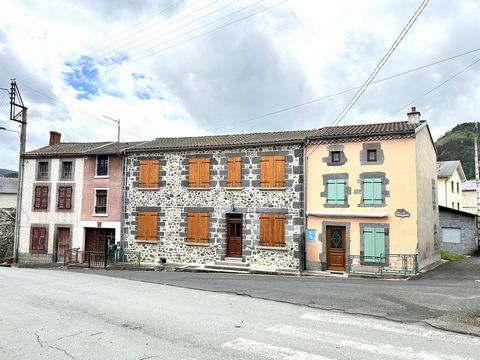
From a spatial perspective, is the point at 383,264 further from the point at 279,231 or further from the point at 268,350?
the point at 268,350

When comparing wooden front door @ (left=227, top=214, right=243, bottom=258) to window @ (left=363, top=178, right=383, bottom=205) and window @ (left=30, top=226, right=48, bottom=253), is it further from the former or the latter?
window @ (left=30, top=226, right=48, bottom=253)

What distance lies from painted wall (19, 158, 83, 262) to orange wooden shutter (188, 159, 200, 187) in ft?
23.6

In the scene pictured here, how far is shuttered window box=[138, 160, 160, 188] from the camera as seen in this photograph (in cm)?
1986

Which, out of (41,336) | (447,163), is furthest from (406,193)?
(447,163)

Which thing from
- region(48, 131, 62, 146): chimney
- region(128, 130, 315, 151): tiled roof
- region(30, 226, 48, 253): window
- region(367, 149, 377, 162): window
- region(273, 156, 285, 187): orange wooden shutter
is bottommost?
region(30, 226, 48, 253): window

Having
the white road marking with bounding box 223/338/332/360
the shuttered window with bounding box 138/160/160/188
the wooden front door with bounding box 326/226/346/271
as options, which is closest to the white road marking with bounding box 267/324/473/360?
the white road marking with bounding box 223/338/332/360

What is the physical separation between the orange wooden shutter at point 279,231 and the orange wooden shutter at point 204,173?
3993 mm

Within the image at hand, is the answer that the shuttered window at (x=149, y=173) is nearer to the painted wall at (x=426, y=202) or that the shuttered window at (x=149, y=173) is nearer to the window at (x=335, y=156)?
the window at (x=335, y=156)

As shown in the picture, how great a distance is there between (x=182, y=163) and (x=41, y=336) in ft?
44.6

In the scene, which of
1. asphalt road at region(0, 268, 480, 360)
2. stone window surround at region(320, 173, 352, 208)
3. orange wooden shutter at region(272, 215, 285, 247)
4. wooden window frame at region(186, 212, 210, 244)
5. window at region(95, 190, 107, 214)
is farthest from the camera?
window at region(95, 190, 107, 214)

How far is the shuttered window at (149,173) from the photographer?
782 inches

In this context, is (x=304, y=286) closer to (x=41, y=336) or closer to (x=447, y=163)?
(x=41, y=336)

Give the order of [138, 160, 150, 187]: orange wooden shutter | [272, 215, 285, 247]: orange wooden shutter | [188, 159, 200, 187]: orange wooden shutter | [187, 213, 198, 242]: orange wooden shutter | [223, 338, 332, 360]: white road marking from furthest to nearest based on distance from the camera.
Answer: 1. [138, 160, 150, 187]: orange wooden shutter
2. [188, 159, 200, 187]: orange wooden shutter
3. [187, 213, 198, 242]: orange wooden shutter
4. [272, 215, 285, 247]: orange wooden shutter
5. [223, 338, 332, 360]: white road marking

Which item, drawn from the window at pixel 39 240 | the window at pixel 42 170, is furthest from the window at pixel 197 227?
the window at pixel 42 170
